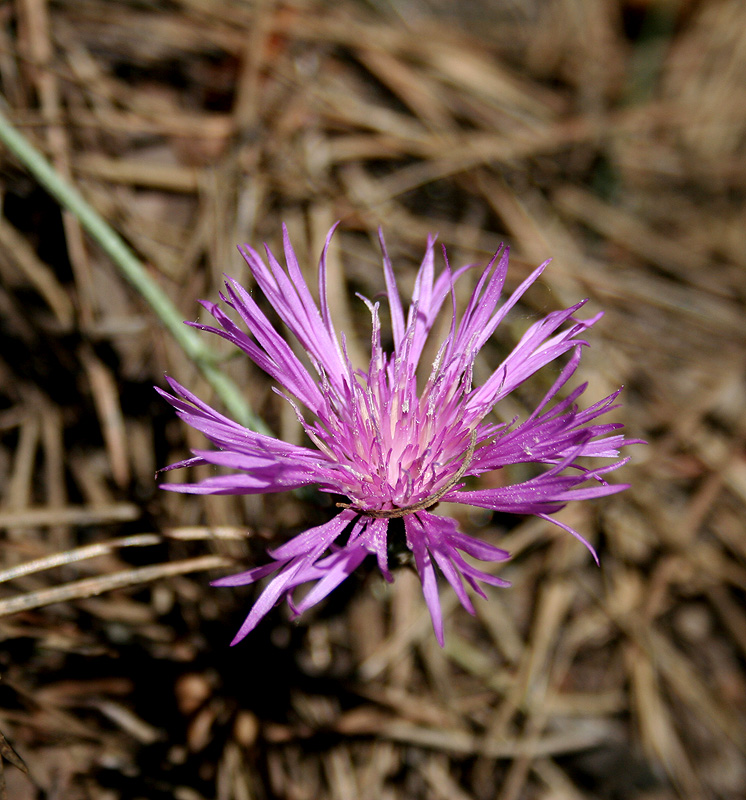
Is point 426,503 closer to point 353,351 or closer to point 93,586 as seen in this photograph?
point 93,586

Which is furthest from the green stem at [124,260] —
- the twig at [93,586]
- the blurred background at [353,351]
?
the twig at [93,586]

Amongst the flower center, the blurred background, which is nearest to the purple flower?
the flower center

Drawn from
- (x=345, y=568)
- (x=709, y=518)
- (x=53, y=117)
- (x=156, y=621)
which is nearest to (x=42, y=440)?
(x=156, y=621)

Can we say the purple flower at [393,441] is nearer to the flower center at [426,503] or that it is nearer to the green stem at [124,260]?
the flower center at [426,503]

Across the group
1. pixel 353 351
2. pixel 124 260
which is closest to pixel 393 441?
pixel 353 351

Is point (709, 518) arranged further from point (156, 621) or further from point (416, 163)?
point (156, 621)
